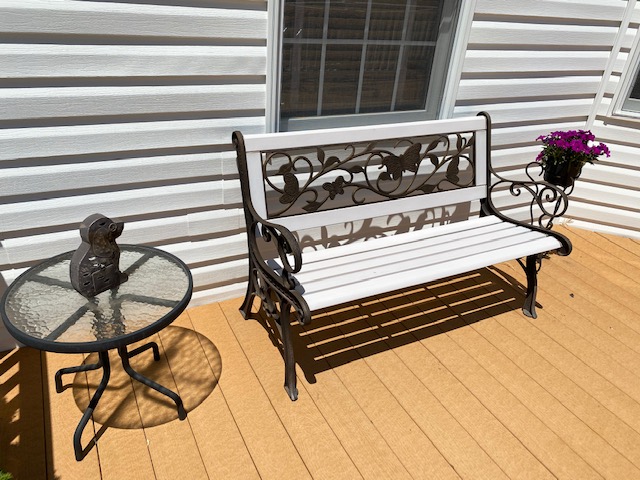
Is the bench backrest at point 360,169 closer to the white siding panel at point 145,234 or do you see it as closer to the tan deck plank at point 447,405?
the white siding panel at point 145,234

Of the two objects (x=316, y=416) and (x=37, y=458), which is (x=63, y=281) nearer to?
(x=37, y=458)

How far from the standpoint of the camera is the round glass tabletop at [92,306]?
5.24ft

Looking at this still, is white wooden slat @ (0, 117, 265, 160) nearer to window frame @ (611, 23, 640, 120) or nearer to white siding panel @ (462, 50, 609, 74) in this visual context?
white siding panel @ (462, 50, 609, 74)

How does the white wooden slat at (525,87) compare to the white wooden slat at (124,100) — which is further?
the white wooden slat at (525,87)

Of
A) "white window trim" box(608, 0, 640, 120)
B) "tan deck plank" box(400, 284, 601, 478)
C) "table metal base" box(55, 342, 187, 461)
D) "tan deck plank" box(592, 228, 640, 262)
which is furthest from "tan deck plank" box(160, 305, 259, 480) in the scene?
"white window trim" box(608, 0, 640, 120)

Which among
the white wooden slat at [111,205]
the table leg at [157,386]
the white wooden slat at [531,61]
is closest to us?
the table leg at [157,386]

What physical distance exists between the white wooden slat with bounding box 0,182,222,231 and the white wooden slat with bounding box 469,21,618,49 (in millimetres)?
1770

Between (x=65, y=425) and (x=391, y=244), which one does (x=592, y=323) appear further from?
(x=65, y=425)

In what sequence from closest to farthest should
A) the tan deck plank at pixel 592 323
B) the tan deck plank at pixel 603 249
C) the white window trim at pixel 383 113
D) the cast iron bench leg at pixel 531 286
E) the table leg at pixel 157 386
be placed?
the table leg at pixel 157 386
the white window trim at pixel 383 113
the tan deck plank at pixel 592 323
the cast iron bench leg at pixel 531 286
the tan deck plank at pixel 603 249

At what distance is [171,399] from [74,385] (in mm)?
459

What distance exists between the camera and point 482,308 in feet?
9.61

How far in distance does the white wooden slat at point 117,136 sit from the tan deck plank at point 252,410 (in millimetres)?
990

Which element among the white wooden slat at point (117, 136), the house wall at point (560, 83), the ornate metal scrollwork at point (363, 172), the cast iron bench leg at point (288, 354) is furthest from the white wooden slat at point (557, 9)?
the cast iron bench leg at point (288, 354)

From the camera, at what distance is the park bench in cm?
223
